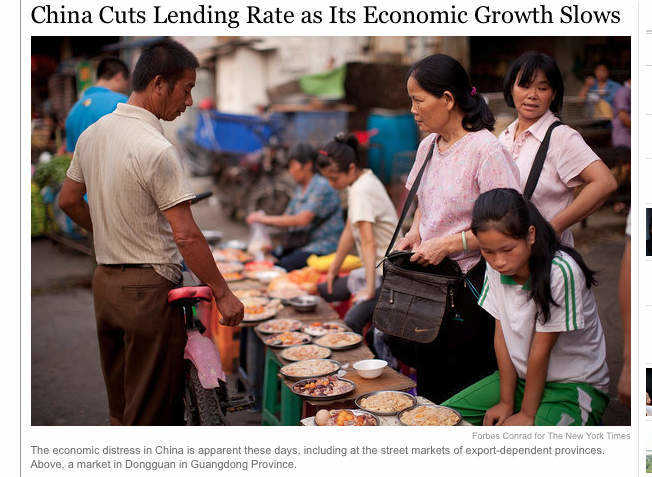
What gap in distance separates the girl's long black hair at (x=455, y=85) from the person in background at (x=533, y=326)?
0.46 metres

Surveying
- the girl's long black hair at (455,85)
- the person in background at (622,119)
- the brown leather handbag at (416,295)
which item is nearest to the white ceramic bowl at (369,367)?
the brown leather handbag at (416,295)

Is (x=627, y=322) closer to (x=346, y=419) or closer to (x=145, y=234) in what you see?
(x=346, y=419)

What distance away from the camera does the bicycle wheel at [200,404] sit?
2.66 m

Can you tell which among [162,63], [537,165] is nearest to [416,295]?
[537,165]

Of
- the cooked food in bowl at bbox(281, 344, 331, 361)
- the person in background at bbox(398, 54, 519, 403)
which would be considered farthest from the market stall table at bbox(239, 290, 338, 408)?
the person in background at bbox(398, 54, 519, 403)

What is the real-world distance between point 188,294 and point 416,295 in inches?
35.2

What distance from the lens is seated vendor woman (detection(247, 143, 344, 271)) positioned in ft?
15.9

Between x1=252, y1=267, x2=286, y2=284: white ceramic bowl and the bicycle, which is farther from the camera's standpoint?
x1=252, y1=267, x2=286, y2=284: white ceramic bowl

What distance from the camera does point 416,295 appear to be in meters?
2.54

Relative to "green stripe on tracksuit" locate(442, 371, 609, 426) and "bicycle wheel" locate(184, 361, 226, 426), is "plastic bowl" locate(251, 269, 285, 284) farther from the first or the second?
"green stripe on tracksuit" locate(442, 371, 609, 426)

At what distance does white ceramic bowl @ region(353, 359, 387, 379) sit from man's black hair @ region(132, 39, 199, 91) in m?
1.40

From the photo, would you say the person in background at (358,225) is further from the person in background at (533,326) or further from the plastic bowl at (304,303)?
the person in background at (533,326)

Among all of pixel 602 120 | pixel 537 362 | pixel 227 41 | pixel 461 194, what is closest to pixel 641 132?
pixel 461 194
